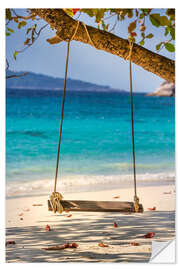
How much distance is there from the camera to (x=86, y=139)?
4816 millimetres

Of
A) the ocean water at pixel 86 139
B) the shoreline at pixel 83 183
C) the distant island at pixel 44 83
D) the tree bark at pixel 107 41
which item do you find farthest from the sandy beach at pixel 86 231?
the distant island at pixel 44 83

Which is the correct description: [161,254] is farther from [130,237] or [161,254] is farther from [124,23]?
[124,23]

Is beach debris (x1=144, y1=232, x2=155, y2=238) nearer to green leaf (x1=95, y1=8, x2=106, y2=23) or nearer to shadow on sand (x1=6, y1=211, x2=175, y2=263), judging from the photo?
shadow on sand (x1=6, y1=211, x2=175, y2=263)

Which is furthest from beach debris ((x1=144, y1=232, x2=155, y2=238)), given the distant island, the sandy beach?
the distant island

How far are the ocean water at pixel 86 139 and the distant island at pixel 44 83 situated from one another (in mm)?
88

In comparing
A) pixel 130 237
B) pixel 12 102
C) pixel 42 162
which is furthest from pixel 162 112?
pixel 130 237

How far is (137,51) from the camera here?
1377 millimetres

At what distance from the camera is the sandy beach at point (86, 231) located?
6.31 ft

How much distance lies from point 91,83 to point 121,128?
810mm

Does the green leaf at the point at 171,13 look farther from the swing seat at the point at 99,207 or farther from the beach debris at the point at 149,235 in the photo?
the beach debris at the point at 149,235

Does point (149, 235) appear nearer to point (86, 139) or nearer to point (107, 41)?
point (107, 41)

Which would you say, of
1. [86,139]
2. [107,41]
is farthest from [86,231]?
[86,139]

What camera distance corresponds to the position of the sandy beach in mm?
1924

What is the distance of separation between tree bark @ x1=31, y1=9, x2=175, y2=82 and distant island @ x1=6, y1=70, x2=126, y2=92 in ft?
9.43
